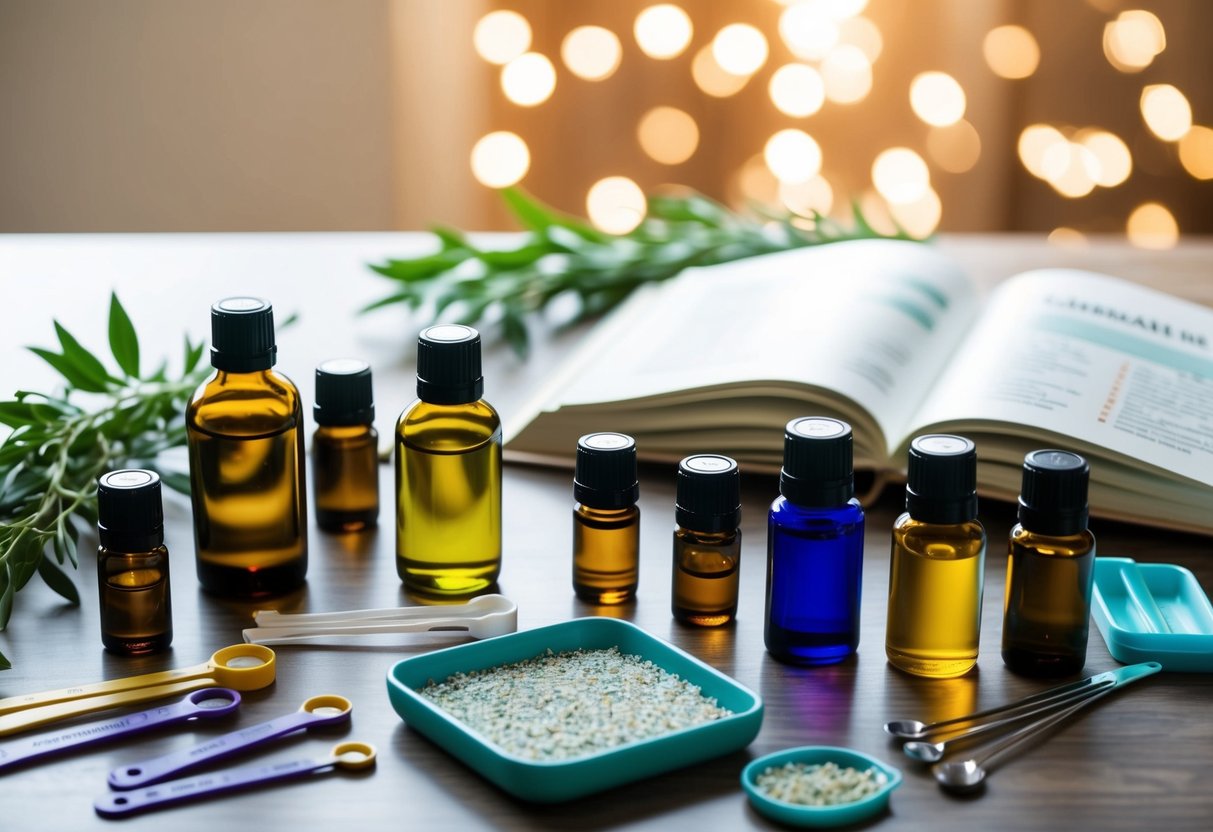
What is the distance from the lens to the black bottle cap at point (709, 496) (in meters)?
0.90

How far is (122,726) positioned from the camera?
77 centimetres

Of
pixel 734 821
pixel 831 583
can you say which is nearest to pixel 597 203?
pixel 831 583

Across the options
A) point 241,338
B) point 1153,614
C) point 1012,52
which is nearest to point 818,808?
point 1153,614

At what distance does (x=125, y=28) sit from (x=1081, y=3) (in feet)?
5.96

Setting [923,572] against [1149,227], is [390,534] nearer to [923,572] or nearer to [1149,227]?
[923,572]

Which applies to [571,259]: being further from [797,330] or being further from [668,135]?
[668,135]

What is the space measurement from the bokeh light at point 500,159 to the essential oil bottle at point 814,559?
1908 mm

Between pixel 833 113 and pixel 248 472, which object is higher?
pixel 833 113

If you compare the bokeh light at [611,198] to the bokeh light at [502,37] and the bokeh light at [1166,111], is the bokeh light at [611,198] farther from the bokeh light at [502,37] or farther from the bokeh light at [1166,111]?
the bokeh light at [1166,111]

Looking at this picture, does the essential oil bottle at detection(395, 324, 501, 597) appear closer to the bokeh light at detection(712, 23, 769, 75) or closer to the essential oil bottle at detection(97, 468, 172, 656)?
the essential oil bottle at detection(97, 468, 172, 656)

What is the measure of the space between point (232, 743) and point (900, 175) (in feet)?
Result: 7.30

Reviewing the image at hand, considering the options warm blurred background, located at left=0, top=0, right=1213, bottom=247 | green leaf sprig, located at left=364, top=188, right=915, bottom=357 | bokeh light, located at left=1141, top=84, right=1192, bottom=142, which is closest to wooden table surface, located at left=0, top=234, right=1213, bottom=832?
green leaf sprig, located at left=364, top=188, right=915, bottom=357

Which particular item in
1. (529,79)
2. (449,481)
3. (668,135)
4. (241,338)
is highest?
(529,79)

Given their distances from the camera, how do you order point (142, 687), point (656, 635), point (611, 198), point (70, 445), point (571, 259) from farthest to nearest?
1. point (611, 198)
2. point (571, 259)
3. point (70, 445)
4. point (656, 635)
5. point (142, 687)
